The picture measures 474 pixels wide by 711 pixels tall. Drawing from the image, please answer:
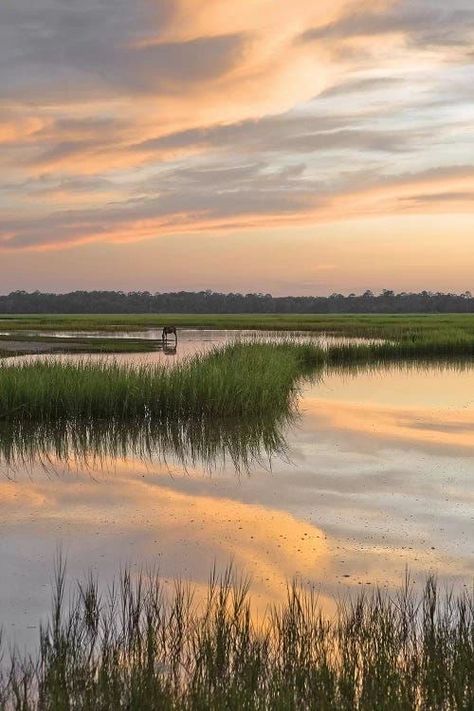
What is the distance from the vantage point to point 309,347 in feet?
112

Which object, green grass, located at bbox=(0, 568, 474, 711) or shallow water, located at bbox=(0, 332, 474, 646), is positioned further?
shallow water, located at bbox=(0, 332, 474, 646)

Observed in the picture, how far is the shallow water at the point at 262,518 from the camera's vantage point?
7438 mm

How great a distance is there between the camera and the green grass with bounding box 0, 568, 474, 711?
4.41 metres

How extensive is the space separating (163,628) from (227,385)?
11958 mm

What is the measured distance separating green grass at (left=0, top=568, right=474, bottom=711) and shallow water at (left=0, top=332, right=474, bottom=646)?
34.8 inches

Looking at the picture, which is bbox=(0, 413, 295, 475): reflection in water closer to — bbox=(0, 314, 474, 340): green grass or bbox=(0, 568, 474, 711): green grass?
bbox=(0, 568, 474, 711): green grass

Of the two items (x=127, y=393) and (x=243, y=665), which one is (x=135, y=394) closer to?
(x=127, y=393)

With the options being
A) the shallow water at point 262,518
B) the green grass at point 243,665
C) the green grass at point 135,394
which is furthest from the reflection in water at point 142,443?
the green grass at point 243,665

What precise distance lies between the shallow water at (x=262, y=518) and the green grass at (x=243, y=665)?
88 cm

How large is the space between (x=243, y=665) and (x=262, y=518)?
4748mm

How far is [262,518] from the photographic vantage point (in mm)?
9578

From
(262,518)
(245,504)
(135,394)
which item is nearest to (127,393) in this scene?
(135,394)

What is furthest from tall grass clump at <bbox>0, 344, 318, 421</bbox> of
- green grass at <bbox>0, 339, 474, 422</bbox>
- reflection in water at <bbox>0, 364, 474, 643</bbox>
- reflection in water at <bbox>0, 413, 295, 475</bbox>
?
reflection in water at <bbox>0, 364, 474, 643</bbox>

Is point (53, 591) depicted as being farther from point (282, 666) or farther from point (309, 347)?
point (309, 347)
